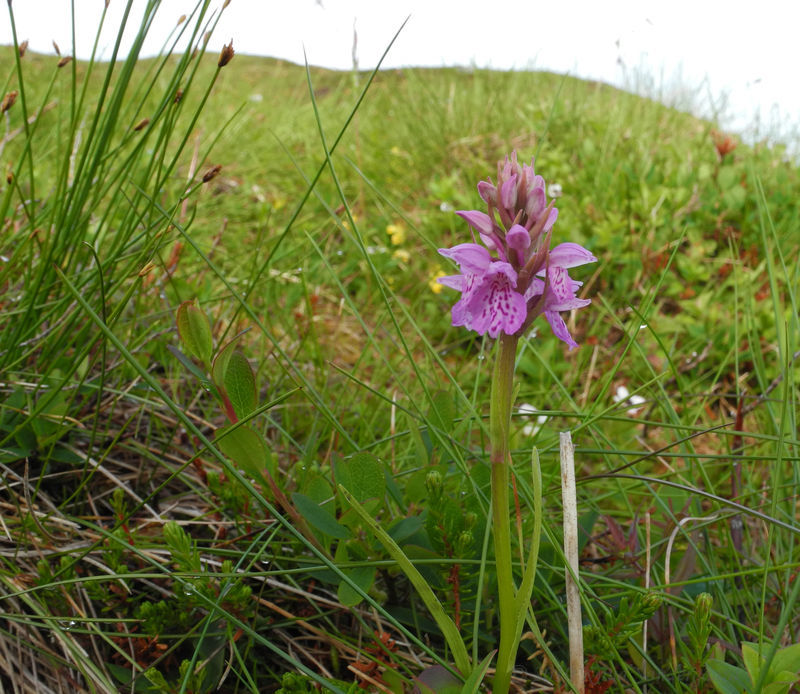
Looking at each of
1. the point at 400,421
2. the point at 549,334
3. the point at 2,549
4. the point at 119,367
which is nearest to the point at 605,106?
the point at 549,334

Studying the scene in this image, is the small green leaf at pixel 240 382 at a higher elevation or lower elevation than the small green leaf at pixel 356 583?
higher

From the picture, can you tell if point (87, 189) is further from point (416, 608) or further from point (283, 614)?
point (416, 608)

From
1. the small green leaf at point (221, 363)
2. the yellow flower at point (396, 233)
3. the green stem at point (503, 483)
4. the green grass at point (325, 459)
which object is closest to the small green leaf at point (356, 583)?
the green grass at point (325, 459)

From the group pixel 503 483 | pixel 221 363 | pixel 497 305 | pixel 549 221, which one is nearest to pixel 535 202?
pixel 549 221

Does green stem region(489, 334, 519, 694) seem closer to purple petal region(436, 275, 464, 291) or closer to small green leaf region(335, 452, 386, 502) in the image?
purple petal region(436, 275, 464, 291)

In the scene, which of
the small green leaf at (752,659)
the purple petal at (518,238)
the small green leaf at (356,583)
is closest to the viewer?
the purple petal at (518,238)

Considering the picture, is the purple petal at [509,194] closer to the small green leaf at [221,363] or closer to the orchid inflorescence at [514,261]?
the orchid inflorescence at [514,261]

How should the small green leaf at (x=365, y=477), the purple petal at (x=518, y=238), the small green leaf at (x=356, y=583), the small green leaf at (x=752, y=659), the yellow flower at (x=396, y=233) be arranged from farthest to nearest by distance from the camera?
the yellow flower at (x=396, y=233) < the small green leaf at (x=365, y=477) < the small green leaf at (x=356, y=583) < the small green leaf at (x=752, y=659) < the purple petal at (x=518, y=238)

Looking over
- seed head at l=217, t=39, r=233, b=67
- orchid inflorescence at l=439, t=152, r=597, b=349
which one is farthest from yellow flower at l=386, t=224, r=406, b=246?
orchid inflorescence at l=439, t=152, r=597, b=349
